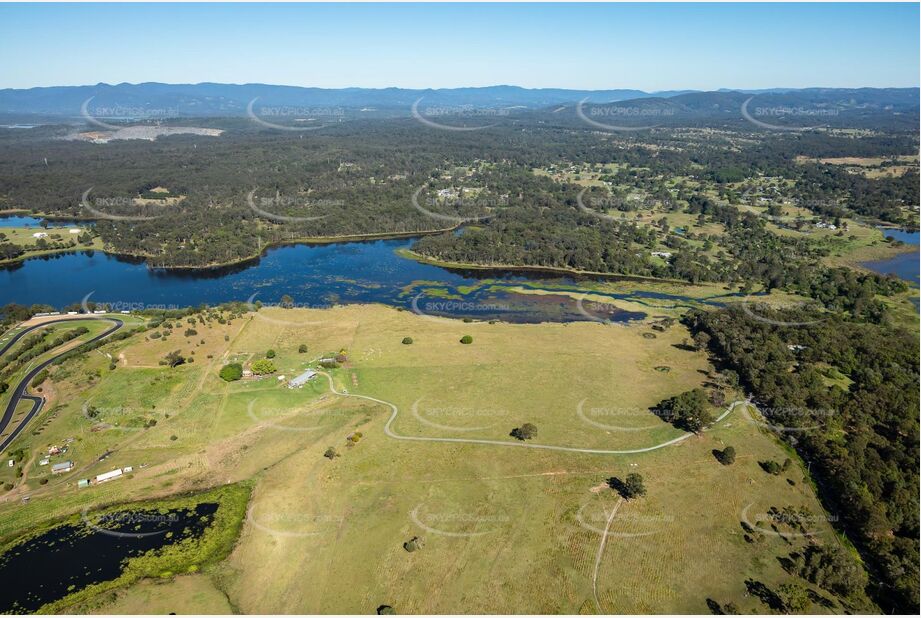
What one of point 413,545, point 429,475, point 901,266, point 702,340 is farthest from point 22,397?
point 901,266

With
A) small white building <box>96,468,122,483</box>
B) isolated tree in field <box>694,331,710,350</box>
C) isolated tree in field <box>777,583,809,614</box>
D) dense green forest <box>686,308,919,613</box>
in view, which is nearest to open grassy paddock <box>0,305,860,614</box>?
small white building <box>96,468,122,483</box>

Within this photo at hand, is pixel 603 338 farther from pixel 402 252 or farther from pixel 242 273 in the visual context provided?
pixel 242 273

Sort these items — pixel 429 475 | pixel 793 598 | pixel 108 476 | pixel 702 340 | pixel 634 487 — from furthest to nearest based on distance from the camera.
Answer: pixel 702 340, pixel 429 475, pixel 108 476, pixel 634 487, pixel 793 598

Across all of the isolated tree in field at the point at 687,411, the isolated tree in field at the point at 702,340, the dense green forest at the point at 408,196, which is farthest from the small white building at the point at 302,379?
the dense green forest at the point at 408,196

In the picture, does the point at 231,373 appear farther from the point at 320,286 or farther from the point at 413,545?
the point at 320,286

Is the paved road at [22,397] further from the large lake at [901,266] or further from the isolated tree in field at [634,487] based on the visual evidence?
the large lake at [901,266]

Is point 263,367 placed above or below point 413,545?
above
